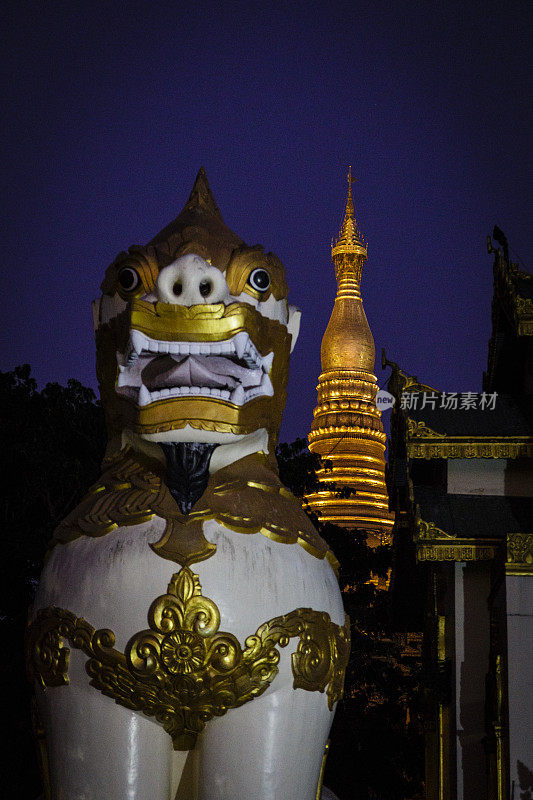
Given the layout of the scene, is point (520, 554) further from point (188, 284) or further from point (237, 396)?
point (188, 284)

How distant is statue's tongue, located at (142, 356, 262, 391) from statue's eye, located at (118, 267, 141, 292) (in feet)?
0.98

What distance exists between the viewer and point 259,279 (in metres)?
3.55

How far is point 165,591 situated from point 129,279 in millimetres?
1162

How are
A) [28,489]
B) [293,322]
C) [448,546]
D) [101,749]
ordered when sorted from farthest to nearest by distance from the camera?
[28,489], [448,546], [293,322], [101,749]

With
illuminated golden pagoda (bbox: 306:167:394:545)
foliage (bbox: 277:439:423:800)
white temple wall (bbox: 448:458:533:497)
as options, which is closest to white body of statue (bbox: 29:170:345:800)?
white temple wall (bbox: 448:458:533:497)

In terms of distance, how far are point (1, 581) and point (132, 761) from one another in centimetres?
688

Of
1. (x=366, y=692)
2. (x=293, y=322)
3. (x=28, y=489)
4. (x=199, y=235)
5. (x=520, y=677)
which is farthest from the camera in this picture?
(x=366, y=692)

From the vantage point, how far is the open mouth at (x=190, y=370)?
3.31 meters

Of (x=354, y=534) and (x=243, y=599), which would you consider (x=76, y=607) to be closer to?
(x=243, y=599)

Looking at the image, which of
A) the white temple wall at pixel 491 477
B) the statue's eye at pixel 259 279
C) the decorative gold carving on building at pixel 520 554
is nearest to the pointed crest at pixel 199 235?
the statue's eye at pixel 259 279

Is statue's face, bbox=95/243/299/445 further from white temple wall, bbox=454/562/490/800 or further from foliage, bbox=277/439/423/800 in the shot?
foliage, bbox=277/439/423/800

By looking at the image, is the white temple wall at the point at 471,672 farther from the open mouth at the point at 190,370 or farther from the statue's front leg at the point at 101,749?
the open mouth at the point at 190,370

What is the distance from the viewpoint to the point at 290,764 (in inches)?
125

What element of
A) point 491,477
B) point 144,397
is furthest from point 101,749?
point 491,477
